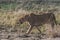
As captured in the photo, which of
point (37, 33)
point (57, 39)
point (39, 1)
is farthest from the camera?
point (39, 1)

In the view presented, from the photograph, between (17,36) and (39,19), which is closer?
(17,36)

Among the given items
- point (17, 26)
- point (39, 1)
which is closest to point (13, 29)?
point (17, 26)

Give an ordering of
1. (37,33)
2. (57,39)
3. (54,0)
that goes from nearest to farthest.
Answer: (57,39) → (37,33) → (54,0)

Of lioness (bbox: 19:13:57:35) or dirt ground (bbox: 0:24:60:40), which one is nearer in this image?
dirt ground (bbox: 0:24:60:40)

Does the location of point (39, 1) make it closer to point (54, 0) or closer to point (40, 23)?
point (54, 0)

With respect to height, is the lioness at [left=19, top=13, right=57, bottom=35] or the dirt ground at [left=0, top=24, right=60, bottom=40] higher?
the lioness at [left=19, top=13, right=57, bottom=35]

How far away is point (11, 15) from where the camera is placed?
14797mm

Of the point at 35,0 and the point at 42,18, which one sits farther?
the point at 35,0

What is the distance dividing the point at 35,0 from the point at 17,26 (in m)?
9.96

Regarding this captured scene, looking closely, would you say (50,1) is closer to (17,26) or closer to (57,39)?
(17,26)

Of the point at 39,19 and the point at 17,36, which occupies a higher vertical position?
the point at 39,19

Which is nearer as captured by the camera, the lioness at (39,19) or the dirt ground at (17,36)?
the dirt ground at (17,36)

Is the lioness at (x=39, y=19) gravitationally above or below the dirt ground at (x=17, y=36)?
above

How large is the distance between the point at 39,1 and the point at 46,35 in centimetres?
1062
